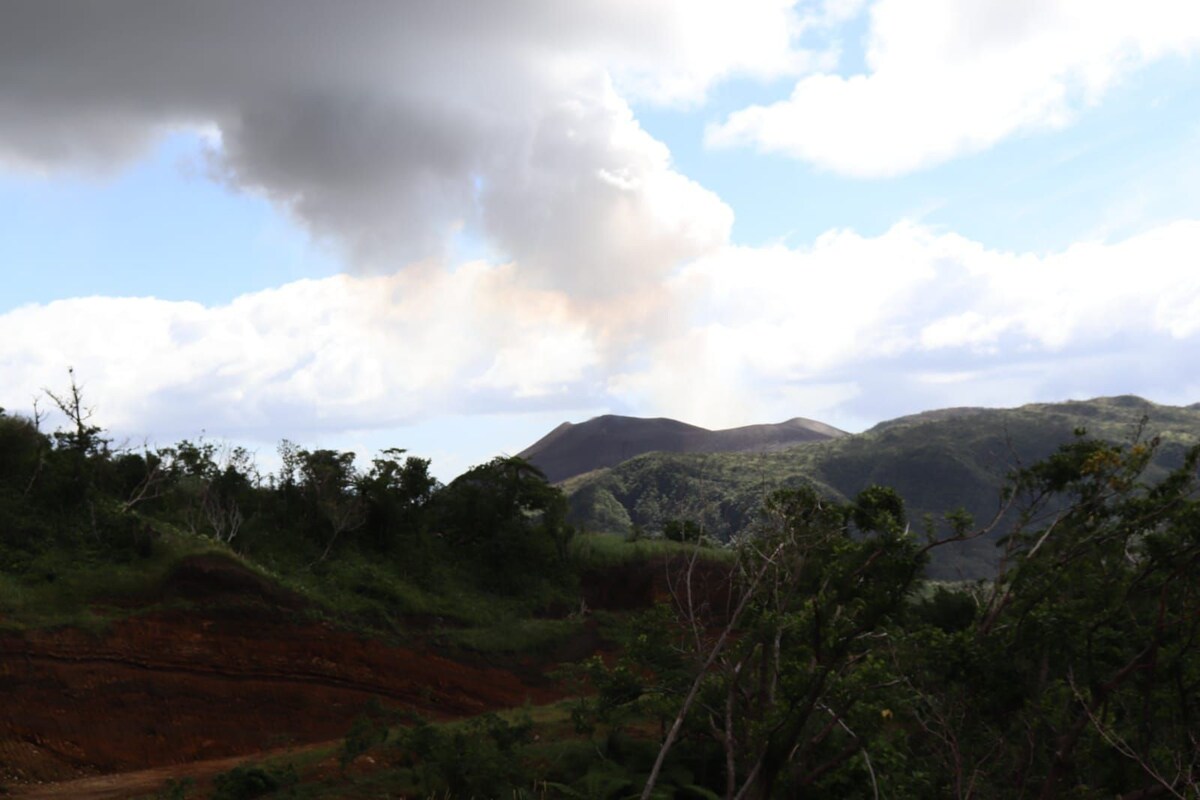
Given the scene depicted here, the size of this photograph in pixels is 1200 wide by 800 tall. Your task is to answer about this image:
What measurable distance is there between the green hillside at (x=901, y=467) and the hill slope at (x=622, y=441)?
56.2 ft

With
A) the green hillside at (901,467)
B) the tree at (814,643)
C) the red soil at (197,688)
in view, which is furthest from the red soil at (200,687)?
the green hillside at (901,467)

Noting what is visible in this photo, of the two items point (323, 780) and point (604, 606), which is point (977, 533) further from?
point (604, 606)

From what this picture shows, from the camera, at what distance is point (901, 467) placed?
10719 centimetres

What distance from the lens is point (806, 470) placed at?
366 feet

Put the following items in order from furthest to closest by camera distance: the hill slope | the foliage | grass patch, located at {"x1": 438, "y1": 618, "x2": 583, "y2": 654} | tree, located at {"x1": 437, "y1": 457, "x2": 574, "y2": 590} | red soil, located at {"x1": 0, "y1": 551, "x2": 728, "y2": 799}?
the hill slope
tree, located at {"x1": 437, "y1": 457, "x2": 574, "y2": 590}
grass patch, located at {"x1": 438, "y1": 618, "x2": 583, "y2": 654}
red soil, located at {"x1": 0, "y1": 551, "x2": 728, "y2": 799}
the foliage

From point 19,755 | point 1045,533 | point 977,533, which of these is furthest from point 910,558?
point 19,755

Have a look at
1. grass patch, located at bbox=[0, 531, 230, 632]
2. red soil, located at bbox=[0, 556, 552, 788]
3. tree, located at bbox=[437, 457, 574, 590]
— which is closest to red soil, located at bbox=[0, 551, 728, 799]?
red soil, located at bbox=[0, 556, 552, 788]

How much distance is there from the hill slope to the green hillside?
17.1 meters

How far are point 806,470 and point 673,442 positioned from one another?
35.4m

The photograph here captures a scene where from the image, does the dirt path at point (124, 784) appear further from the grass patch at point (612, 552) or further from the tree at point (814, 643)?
the grass patch at point (612, 552)

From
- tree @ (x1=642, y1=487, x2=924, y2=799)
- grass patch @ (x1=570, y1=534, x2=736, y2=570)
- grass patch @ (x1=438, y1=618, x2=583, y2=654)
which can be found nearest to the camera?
tree @ (x1=642, y1=487, x2=924, y2=799)

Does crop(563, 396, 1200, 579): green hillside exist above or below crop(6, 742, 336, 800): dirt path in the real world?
above

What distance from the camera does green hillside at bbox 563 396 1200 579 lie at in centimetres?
8838

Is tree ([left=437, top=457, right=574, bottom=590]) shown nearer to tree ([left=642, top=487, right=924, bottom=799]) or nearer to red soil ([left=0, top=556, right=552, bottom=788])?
red soil ([left=0, top=556, right=552, bottom=788])
